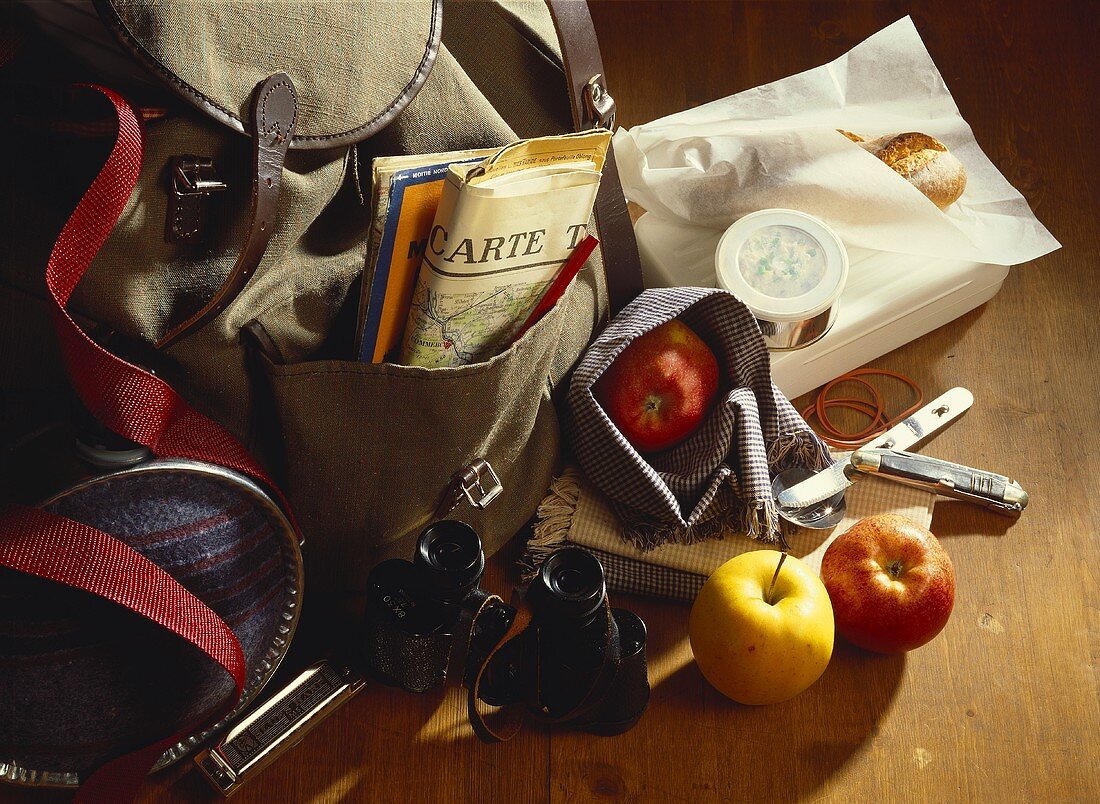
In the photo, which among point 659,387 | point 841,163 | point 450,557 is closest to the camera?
point 450,557

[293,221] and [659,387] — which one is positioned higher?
[293,221]

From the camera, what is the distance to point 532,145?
25.0 inches

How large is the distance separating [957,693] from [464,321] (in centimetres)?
44

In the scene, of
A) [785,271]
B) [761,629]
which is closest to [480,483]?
[761,629]

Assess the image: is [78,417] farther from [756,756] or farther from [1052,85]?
[1052,85]

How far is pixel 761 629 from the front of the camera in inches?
26.7

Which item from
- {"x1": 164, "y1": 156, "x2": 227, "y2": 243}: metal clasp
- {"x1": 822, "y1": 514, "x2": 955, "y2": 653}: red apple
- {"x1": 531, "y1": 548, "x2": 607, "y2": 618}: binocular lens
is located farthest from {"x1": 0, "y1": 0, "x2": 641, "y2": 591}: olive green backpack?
{"x1": 822, "y1": 514, "x2": 955, "y2": 653}: red apple

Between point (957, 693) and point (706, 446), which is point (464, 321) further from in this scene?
point (957, 693)

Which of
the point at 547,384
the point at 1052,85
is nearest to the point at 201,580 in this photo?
the point at 547,384

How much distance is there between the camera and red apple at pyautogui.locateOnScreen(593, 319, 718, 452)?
0.78 metres

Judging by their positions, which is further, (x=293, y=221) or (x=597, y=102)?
(x=597, y=102)

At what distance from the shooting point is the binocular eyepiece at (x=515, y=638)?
2.09 ft

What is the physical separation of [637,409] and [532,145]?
0.23 meters

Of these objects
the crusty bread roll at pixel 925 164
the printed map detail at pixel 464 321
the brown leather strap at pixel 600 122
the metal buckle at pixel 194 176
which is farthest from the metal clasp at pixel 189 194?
the crusty bread roll at pixel 925 164
